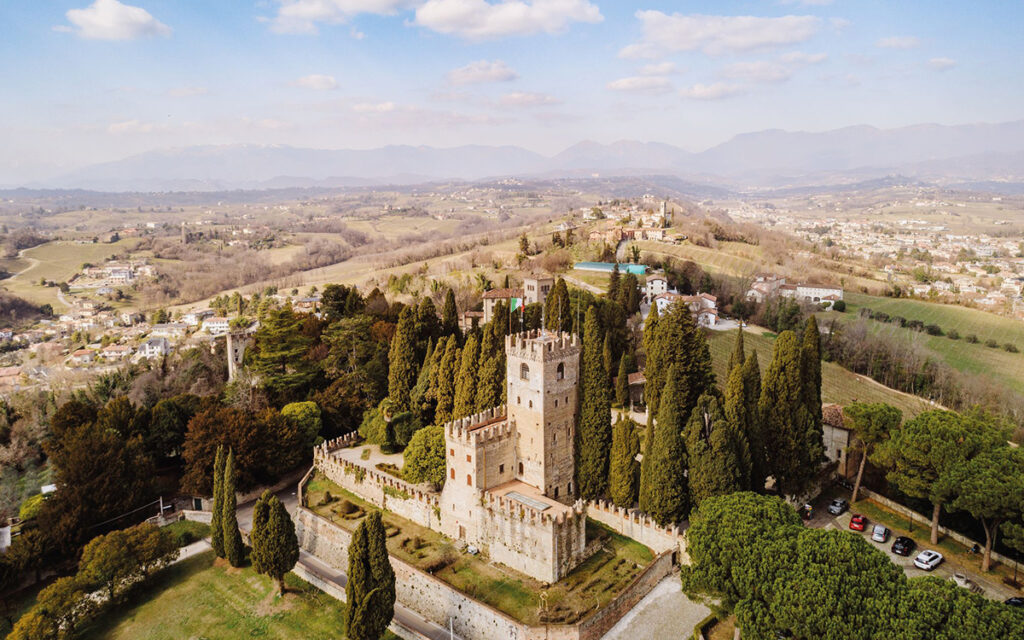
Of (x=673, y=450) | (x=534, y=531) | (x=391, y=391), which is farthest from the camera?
(x=391, y=391)

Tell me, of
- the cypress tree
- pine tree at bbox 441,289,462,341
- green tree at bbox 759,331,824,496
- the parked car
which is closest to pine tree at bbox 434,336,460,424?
pine tree at bbox 441,289,462,341

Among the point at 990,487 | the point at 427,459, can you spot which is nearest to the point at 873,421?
the point at 990,487

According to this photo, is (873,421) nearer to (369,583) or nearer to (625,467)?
(625,467)

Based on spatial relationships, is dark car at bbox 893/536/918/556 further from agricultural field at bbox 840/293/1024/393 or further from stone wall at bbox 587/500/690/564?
agricultural field at bbox 840/293/1024/393

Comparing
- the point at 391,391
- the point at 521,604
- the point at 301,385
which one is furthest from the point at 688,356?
the point at 301,385

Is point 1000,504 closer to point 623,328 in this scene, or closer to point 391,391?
point 623,328

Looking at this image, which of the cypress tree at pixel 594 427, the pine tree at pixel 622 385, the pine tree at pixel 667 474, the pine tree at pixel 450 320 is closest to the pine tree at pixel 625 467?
the cypress tree at pixel 594 427
